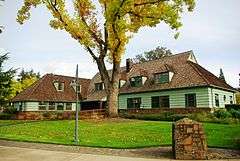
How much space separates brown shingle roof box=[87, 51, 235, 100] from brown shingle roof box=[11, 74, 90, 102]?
477cm

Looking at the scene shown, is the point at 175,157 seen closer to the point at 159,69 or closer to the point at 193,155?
the point at 193,155

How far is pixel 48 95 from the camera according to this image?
4759cm

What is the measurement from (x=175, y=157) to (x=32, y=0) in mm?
23417

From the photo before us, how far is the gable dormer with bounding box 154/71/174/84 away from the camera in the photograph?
129 ft

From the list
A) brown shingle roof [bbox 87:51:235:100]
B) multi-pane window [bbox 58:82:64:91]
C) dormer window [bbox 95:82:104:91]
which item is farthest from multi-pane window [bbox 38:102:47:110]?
→ dormer window [bbox 95:82:104:91]

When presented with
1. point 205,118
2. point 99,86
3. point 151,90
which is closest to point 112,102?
point 205,118

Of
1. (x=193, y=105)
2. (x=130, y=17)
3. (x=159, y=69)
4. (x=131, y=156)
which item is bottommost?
(x=131, y=156)

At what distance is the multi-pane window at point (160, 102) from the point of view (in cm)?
3875

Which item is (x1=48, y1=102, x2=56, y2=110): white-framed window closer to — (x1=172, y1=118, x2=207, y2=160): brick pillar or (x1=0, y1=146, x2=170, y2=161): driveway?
(x1=0, y1=146, x2=170, y2=161): driveway

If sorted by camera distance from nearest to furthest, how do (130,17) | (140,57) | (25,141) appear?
(25,141) < (130,17) < (140,57)

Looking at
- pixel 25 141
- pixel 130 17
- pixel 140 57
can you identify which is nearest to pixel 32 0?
pixel 130 17

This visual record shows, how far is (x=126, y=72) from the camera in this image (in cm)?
4888

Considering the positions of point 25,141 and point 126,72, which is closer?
point 25,141

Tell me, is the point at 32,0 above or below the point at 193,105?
above
